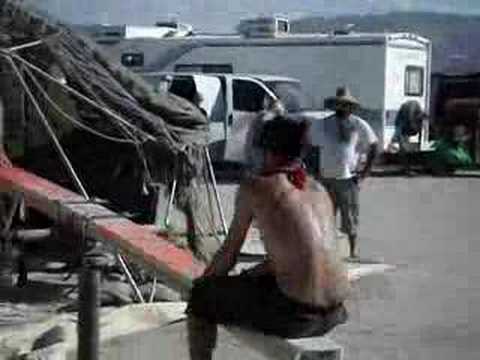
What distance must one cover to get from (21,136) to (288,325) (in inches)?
258

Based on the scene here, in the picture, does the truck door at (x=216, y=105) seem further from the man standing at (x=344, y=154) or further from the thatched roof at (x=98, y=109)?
the thatched roof at (x=98, y=109)

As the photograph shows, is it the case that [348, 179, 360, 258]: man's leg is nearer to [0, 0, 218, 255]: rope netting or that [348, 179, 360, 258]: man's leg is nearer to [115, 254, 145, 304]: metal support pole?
[0, 0, 218, 255]: rope netting

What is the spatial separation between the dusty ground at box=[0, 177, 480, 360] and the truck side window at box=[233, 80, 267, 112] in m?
4.82

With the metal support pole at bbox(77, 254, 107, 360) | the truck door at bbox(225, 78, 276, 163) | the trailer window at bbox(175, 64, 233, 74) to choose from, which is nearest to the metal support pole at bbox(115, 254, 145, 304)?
the metal support pole at bbox(77, 254, 107, 360)

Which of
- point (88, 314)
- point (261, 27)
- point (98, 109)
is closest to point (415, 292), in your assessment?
point (98, 109)

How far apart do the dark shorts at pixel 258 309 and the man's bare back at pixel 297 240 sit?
0.20ft

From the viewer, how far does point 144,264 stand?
8.52 meters

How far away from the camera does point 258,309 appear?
19.9 feet

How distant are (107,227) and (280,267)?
3.25 meters

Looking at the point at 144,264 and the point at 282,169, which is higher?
the point at 282,169

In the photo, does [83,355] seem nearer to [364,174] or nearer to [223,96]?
[364,174]

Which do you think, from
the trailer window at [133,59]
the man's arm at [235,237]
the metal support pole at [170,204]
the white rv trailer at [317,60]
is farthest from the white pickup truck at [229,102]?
the man's arm at [235,237]

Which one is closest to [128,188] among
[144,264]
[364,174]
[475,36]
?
[364,174]

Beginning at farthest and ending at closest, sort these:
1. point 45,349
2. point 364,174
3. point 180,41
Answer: point 180,41 → point 364,174 → point 45,349
